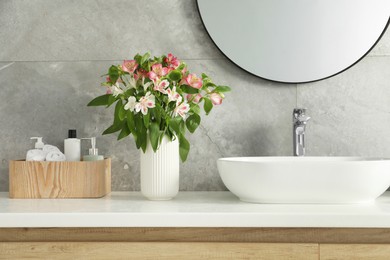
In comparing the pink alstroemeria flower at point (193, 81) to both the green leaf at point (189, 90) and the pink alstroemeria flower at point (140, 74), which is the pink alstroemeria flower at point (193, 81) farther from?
the pink alstroemeria flower at point (140, 74)

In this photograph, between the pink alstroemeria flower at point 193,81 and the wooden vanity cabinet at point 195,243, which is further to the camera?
the pink alstroemeria flower at point 193,81

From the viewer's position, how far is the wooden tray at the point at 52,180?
1.71 m

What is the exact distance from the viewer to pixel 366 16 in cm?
190

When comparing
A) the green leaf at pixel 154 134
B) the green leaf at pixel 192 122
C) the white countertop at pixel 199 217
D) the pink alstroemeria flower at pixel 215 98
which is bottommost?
the white countertop at pixel 199 217

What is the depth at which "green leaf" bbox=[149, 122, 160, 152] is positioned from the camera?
5.33 feet

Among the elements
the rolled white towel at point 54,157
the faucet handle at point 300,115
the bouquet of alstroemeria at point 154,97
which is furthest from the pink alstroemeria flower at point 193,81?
the rolled white towel at point 54,157

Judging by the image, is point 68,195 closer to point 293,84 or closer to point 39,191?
point 39,191

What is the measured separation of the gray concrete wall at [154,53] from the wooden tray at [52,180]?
24cm

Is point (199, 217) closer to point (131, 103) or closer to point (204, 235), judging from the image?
point (204, 235)

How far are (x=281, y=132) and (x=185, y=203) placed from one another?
54 cm

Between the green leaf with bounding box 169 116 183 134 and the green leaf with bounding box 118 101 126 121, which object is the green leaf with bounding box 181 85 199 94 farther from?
the green leaf with bounding box 118 101 126 121

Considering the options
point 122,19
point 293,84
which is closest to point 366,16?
point 293,84

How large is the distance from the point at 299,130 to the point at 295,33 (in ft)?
1.18

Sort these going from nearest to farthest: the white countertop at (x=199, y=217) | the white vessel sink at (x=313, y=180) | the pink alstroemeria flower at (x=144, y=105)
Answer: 1. the white countertop at (x=199, y=217)
2. the white vessel sink at (x=313, y=180)
3. the pink alstroemeria flower at (x=144, y=105)
